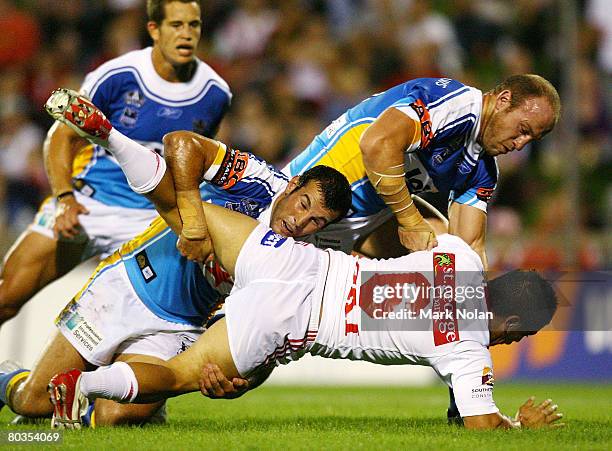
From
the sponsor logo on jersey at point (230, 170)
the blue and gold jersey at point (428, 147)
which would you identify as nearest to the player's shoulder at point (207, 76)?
the blue and gold jersey at point (428, 147)

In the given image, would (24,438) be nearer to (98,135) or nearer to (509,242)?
(98,135)

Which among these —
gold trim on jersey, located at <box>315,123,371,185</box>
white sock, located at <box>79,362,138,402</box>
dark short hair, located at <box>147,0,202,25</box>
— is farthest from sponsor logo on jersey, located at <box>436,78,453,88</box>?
white sock, located at <box>79,362,138,402</box>

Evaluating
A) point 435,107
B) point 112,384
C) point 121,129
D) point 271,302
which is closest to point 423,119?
point 435,107

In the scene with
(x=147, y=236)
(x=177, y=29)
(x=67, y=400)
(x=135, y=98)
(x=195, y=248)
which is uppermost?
(x=177, y=29)

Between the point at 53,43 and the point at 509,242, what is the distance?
6.85 m

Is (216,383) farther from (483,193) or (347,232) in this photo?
(483,193)

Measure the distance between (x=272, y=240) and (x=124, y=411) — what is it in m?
1.46

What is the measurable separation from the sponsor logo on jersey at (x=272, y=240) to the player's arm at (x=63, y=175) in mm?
2093

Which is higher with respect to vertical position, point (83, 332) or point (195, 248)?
point (195, 248)

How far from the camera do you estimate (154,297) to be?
6.55m

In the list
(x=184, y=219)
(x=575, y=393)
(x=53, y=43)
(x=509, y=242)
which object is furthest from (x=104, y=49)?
(x=184, y=219)

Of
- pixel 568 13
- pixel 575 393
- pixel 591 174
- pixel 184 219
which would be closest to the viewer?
pixel 184 219

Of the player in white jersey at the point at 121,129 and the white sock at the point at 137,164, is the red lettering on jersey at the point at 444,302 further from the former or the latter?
the player in white jersey at the point at 121,129

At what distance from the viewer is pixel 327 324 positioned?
5.73 metres
